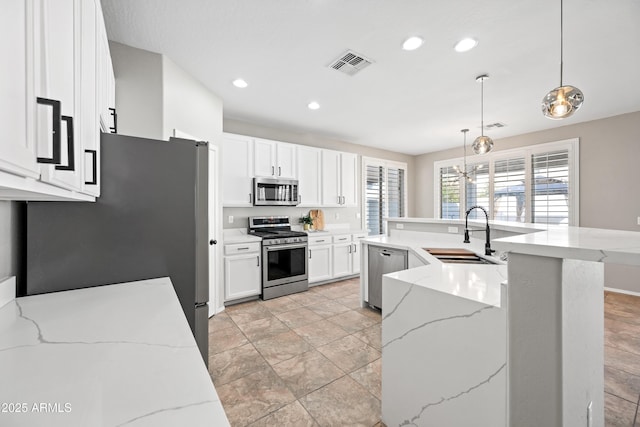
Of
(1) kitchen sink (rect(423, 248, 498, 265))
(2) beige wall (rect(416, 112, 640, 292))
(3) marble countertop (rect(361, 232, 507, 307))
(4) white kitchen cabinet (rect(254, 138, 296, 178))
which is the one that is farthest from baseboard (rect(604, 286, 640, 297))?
(4) white kitchen cabinet (rect(254, 138, 296, 178))

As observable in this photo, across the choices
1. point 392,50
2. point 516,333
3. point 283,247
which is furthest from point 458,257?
point 283,247

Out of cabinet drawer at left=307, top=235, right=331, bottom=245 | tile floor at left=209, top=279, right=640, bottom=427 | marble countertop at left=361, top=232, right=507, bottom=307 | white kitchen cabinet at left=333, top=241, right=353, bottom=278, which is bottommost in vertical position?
tile floor at left=209, top=279, right=640, bottom=427

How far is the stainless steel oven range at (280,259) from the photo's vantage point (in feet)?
12.3

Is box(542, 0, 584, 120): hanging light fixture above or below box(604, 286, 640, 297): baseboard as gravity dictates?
above

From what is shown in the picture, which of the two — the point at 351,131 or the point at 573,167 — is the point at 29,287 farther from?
the point at 573,167

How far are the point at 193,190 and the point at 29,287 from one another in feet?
2.70

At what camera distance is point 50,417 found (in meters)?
0.47

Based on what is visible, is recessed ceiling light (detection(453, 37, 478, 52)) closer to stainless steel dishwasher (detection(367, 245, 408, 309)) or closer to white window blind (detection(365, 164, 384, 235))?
stainless steel dishwasher (detection(367, 245, 408, 309))

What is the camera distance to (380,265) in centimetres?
322

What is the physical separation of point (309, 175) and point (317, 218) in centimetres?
81

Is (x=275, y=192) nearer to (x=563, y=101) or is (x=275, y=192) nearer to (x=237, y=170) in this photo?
(x=237, y=170)

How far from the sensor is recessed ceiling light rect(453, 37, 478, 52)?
2.23m

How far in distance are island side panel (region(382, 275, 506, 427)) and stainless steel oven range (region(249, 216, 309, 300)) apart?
8.02 ft

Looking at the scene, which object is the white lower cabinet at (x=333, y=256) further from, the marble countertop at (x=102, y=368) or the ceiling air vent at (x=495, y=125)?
the marble countertop at (x=102, y=368)
